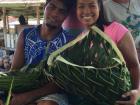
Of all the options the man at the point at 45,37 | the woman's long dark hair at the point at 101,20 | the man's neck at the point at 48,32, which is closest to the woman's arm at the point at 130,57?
the woman's long dark hair at the point at 101,20

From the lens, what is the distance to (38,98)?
221cm

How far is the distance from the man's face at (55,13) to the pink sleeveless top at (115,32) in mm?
355

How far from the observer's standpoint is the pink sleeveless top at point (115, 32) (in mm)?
2195

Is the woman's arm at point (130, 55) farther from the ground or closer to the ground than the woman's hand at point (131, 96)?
farther from the ground

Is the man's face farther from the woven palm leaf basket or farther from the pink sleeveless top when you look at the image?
the woven palm leaf basket

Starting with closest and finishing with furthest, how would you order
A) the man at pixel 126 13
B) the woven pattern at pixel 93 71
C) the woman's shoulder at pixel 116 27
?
the woven pattern at pixel 93 71 → the woman's shoulder at pixel 116 27 → the man at pixel 126 13

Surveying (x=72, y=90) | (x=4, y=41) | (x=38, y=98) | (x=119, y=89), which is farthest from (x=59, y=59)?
(x=4, y=41)

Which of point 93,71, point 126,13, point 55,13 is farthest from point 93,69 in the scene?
point 126,13

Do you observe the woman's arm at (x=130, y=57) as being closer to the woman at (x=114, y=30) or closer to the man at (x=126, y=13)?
the woman at (x=114, y=30)

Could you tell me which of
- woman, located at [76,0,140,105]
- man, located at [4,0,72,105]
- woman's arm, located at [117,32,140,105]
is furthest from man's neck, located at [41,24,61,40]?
woman's arm, located at [117,32,140,105]

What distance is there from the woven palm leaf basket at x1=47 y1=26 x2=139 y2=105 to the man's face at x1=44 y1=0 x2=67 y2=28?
0.64m

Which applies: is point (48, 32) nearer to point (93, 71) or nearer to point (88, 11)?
point (88, 11)

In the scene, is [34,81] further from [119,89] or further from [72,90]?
[119,89]

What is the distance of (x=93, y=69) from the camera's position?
1.77m
